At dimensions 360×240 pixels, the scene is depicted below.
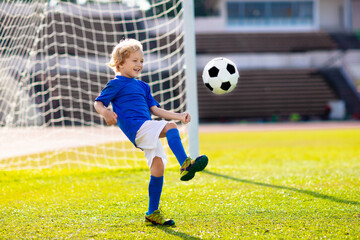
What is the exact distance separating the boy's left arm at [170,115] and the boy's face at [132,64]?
0.92ft

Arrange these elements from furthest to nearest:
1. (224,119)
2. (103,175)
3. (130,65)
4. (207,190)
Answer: (224,119)
(103,175)
(207,190)
(130,65)

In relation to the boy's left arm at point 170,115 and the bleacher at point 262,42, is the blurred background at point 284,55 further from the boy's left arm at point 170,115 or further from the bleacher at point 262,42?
the boy's left arm at point 170,115

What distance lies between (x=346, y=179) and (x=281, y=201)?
131 cm

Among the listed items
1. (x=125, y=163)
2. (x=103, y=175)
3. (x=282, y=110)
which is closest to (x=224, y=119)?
(x=282, y=110)

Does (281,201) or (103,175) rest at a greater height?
(281,201)

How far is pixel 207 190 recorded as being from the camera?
3.67 meters

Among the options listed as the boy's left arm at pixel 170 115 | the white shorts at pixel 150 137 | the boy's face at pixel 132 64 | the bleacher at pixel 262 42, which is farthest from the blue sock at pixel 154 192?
the bleacher at pixel 262 42

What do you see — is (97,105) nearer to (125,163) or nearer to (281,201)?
(281,201)

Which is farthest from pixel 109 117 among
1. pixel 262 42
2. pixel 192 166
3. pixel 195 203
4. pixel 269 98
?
pixel 262 42

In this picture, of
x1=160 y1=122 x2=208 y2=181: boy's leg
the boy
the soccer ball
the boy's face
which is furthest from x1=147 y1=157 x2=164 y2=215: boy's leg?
the soccer ball

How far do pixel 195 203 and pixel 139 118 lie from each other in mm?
853

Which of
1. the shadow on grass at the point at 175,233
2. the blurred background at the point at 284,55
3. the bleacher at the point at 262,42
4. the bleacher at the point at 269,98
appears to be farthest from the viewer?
the bleacher at the point at 262,42

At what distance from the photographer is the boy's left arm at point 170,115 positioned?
2648 millimetres

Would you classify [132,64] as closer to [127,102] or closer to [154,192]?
[127,102]
